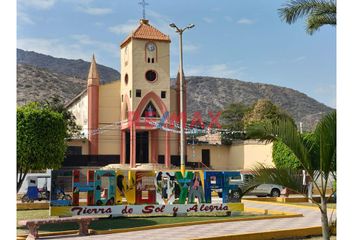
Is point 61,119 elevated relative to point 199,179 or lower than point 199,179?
elevated

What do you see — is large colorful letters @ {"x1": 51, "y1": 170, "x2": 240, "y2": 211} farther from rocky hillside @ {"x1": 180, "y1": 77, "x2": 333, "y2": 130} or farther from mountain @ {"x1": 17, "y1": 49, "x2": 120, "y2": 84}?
mountain @ {"x1": 17, "y1": 49, "x2": 120, "y2": 84}

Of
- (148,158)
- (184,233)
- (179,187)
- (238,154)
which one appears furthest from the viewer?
(238,154)

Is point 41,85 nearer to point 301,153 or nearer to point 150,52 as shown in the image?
point 150,52

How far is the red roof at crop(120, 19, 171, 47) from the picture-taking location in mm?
37188

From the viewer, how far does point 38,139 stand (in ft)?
51.1

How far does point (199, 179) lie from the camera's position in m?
15.5

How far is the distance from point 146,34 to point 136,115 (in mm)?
6153

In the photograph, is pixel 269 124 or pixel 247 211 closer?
pixel 269 124

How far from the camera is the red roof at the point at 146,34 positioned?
3719cm

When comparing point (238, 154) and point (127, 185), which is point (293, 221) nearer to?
point (127, 185)

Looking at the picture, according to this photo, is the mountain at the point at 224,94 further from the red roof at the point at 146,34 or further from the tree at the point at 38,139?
the tree at the point at 38,139

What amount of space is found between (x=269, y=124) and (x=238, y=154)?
34432 millimetres

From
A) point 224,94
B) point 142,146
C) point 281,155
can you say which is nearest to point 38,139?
point 281,155
